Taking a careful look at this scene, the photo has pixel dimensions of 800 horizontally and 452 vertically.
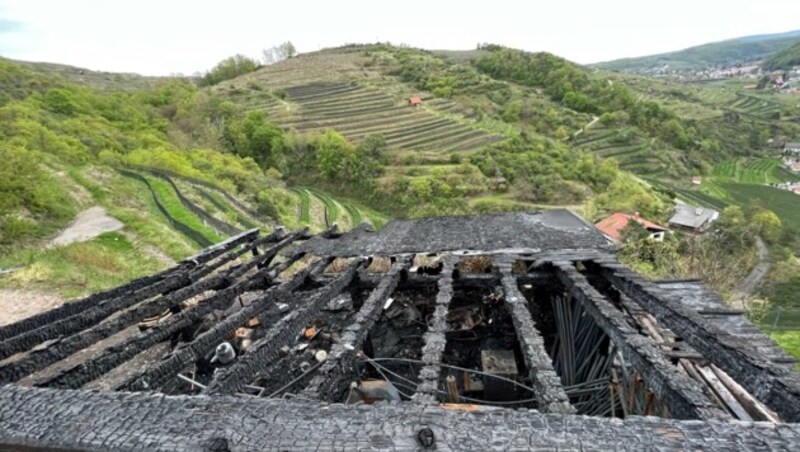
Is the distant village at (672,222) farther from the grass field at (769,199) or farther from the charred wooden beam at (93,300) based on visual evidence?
the charred wooden beam at (93,300)

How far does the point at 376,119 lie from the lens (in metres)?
58.9

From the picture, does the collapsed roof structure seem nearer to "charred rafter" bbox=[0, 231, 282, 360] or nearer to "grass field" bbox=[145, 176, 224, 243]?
"charred rafter" bbox=[0, 231, 282, 360]

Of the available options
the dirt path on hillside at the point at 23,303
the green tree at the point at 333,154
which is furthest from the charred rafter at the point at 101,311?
the green tree at the point at 333,154

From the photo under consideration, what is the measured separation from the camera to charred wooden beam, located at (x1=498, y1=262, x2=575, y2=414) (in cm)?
219

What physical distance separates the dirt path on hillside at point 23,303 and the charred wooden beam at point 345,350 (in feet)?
39.6

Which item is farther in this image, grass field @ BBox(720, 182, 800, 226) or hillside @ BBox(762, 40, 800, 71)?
hillside @ BBox(762, 40, 800, 71)

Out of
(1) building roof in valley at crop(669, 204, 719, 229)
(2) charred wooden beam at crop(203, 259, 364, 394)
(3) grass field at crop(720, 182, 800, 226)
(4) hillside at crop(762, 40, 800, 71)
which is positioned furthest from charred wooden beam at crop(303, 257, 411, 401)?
(4) hillside at crop(762, 40, 800, 71)

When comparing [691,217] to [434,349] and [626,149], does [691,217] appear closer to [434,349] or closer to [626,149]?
[626,149]

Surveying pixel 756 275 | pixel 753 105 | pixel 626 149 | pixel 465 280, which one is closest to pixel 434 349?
pixel 465 280

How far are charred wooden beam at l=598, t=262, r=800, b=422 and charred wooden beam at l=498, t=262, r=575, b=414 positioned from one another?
1143mm

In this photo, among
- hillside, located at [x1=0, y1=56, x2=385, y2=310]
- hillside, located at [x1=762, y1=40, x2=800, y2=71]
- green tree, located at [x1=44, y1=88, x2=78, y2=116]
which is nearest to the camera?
hillside, located at [x1=0, y1=56, x2=385, y2=310]

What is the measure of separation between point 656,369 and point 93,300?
5.28m

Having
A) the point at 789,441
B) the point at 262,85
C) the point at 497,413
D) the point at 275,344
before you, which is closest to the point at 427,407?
the point at 497,413

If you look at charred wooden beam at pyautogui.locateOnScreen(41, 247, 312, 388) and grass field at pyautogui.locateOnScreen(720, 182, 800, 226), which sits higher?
charred wooden beam at pyautogui.locateOnScreen(41, 247, 312, 388)
